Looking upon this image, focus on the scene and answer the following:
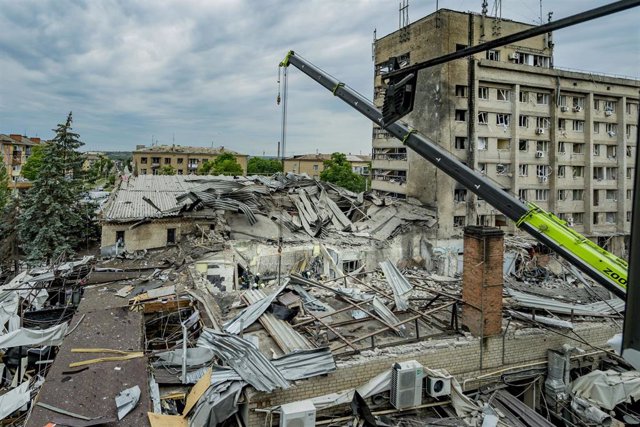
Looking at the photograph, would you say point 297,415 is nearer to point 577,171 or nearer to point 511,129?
point 511,129

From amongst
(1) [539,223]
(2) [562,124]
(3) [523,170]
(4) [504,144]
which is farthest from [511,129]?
(1) [539,223]

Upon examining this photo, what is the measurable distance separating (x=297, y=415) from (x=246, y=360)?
1300 mm

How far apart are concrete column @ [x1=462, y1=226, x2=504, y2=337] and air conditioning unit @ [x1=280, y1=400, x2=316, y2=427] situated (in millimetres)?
4486

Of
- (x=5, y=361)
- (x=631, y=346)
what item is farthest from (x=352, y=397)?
(x=5, y=361)

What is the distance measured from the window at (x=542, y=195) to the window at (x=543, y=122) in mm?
5164

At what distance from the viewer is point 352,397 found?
7512 mm

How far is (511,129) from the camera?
30438mm

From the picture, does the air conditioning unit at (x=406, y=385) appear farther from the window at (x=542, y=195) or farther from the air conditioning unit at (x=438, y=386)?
the window at (x=542, y=195)

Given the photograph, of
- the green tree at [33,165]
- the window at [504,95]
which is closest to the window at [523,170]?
the window at [504,95]

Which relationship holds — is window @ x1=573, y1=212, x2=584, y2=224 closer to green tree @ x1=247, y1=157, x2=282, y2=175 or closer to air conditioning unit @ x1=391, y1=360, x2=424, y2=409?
air conditioning unit @ x1=391, y1=360, x2=424, y2=409

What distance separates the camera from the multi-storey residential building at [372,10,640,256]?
28484 millimetres

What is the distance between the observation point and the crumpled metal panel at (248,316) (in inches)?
337

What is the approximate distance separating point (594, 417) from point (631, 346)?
864cm

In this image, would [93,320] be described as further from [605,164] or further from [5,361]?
[605,164]
